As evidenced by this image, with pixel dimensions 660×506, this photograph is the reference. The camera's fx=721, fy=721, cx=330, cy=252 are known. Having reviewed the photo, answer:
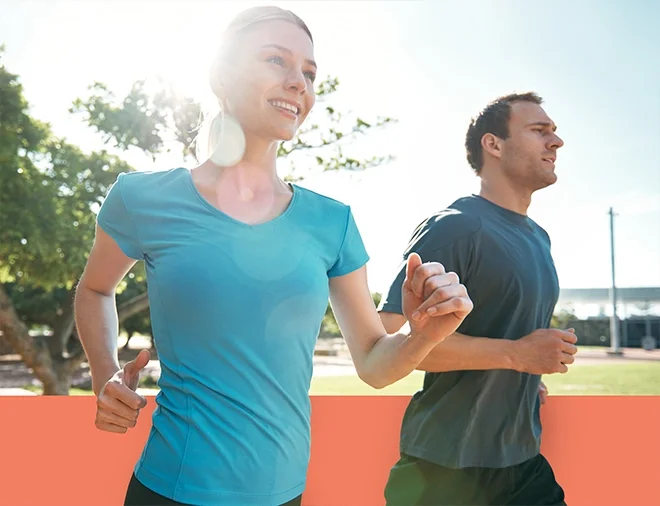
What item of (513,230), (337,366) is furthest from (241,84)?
(337,366)

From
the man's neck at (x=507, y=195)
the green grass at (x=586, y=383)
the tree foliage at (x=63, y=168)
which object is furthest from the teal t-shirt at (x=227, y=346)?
the green grass at (x=586, y=383)

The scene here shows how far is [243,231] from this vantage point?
1.24 metres

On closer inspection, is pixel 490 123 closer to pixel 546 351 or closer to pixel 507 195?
pixel 507 195

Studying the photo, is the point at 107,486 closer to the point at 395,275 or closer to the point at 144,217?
the point at 395,275

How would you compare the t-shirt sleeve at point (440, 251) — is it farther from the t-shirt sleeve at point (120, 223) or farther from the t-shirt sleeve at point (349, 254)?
the t-shirt sleeve at point (120, 223)

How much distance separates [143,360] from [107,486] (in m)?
3.71

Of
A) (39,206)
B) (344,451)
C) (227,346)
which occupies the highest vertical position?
(39,206)

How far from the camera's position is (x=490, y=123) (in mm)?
2480

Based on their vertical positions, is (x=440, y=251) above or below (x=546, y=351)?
above

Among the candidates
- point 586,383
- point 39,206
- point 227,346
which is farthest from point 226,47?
point 586,383

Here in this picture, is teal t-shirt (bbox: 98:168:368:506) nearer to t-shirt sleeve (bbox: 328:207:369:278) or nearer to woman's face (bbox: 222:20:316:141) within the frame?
t-shirt sleeve (bbox: 328:207:369:278)

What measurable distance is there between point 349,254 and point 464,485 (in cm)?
91

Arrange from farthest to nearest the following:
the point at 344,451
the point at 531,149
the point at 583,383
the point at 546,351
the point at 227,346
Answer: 1. the point at 583,383
2. the point at 344,451
3. the point at 531,149
4. the point at 546,351
5. the point at 227,346

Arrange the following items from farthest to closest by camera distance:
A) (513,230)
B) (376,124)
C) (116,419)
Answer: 1. (376,124)
2. (513,230)
3. (116,419)
